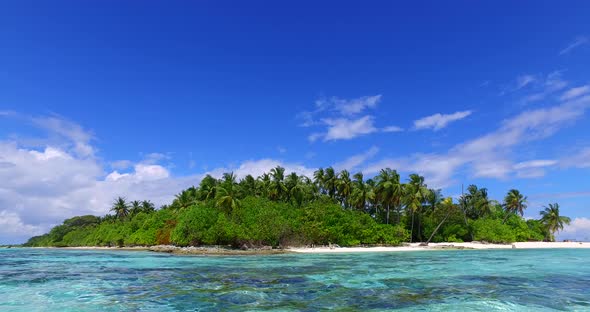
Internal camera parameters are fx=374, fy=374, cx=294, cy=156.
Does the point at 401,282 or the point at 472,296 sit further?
the point at 401,282

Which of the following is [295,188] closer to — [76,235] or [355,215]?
[355,215]

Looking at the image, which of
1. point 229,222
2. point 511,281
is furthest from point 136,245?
point 511,281

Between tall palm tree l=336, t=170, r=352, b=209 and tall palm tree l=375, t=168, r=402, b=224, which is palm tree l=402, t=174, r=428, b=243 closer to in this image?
tall palm tree l=375, t=168, r=402, b=224

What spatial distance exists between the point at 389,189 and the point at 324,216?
46.0 feet

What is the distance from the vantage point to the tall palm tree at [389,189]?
2514 inches

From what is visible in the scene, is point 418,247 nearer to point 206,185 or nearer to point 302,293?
point 206,185

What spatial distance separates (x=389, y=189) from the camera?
64.7 metres

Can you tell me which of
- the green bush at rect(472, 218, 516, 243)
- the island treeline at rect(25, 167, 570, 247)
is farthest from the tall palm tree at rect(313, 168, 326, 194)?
the green bush at rect(472, 218, 516, 243)

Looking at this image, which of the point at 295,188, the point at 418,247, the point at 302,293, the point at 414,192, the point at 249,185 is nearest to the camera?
the point at 302,293

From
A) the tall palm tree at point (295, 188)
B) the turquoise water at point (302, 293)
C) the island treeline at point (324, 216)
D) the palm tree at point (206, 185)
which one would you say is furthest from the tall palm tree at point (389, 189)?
the turquoise water at point (302, 293)

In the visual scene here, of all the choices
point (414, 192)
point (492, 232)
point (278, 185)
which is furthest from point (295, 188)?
point (492, 232)

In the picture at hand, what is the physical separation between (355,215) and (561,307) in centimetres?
4822

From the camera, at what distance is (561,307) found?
11930 millimetres

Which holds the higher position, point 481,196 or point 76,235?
point 481,196
